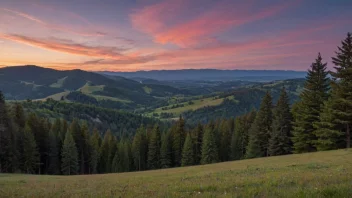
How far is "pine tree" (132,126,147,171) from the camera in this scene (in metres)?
72.4

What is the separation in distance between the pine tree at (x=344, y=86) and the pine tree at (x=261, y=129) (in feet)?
59.2

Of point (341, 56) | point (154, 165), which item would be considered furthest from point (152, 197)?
point (154, 165)

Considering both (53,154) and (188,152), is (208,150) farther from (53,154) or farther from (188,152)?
(53,154)

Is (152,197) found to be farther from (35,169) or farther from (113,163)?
(113,163)

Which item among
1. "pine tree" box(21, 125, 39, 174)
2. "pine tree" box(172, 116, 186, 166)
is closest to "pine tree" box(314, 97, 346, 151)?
"pine tree" box(172, 116, 186, 166)

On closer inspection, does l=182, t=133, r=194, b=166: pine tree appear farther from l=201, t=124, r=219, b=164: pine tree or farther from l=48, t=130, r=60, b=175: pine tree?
l=48, t=130, r=60, b=175: pine tree

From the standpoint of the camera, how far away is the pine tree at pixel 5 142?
A: 4532 centimetres

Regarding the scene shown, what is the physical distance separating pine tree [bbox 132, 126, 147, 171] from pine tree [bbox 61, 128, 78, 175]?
17380 millimetres

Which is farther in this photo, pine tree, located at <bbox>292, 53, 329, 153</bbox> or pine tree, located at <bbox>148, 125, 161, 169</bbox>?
pine tree, located at <bbox>148, 125, 161, 169</bbox>

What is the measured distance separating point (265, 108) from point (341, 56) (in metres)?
20.8

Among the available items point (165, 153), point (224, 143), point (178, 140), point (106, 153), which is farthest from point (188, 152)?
point (106, 153)

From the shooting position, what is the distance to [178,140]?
224ft

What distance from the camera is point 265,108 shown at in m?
55.4

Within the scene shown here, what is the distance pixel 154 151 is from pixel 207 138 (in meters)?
16.7
